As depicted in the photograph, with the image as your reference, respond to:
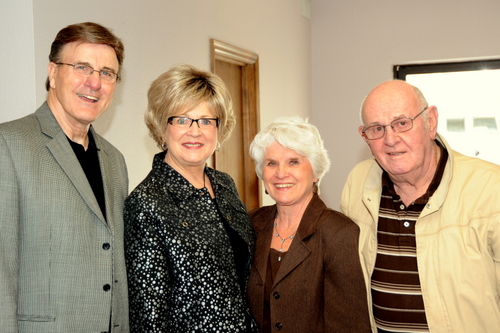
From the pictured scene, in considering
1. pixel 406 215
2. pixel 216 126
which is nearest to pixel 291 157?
pixel 216 126

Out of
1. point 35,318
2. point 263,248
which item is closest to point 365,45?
point 263,248

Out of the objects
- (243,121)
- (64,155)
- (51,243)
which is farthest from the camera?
(243,121)

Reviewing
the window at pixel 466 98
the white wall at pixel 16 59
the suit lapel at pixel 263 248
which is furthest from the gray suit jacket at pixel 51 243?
the window at pixel 466 98

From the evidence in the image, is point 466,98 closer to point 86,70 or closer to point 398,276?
point 398,276

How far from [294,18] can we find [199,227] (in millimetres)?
4365

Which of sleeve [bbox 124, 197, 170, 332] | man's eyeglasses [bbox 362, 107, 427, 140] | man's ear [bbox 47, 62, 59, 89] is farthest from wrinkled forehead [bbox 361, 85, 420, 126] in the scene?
man's ear [bbox 47, 62, 59, 89]

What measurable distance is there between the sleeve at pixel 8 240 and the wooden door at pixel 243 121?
3002 millimetres

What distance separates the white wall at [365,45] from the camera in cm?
552

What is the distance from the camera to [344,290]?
6.21ft

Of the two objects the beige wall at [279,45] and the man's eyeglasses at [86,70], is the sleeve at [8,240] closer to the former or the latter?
the man's eyeglasses at [86,70]

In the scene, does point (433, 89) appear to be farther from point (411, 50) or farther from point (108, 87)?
point (108, 87)

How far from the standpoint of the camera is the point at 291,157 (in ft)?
6.88

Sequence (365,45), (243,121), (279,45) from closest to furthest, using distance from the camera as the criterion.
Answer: (243,121) < (279,45) < (365,45)

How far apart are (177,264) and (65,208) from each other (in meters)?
0.41
